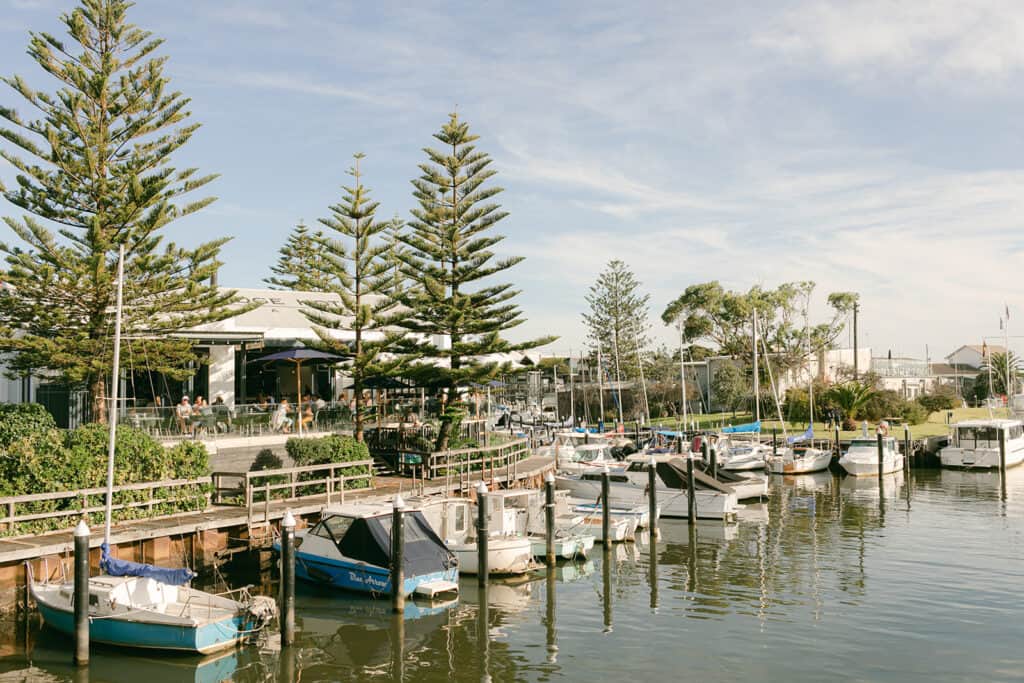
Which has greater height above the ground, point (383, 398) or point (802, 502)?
point (383, 398)

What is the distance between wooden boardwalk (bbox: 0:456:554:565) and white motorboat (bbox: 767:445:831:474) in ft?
65.1

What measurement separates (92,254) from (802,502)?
2469 cm

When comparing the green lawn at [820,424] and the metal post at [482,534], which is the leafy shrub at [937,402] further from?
the metal post at [482,534]

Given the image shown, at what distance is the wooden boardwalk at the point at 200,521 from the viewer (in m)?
14.8

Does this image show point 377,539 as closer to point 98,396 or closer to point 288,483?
point 288,483

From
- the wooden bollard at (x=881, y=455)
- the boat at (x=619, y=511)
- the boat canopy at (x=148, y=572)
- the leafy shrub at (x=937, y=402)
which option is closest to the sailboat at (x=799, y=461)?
the wooden bollard at (x=881, y=455)

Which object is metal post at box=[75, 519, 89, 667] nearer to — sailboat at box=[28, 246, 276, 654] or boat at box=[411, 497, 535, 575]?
sailboat at box=[28, 246, 276, 654]

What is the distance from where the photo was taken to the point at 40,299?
2341cm

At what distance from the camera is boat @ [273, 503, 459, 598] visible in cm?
1650

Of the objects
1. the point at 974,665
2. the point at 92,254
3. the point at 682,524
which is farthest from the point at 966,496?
the point at 92,254

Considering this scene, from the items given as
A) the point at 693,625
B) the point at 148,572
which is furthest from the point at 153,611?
the point at 693,625

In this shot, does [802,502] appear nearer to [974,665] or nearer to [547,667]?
[974,665]

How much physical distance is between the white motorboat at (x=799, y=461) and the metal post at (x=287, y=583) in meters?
30.2

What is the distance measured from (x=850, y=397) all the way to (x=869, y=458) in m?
11.0
